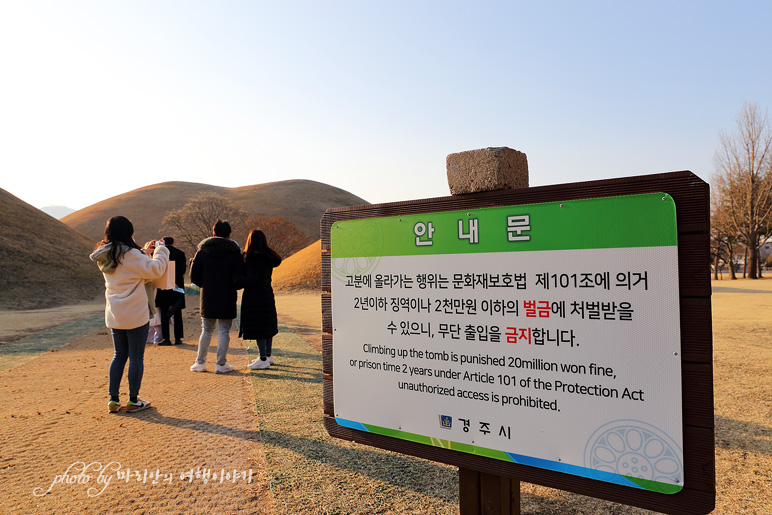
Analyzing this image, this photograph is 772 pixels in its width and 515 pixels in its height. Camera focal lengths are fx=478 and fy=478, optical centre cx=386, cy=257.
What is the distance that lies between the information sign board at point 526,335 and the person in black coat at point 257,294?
14.3 feet

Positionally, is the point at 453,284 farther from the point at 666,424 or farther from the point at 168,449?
the point at 168,449

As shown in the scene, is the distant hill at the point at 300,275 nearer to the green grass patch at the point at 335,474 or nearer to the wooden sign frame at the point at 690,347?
the green grass patch at the point at 335,474

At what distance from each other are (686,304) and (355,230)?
5.01 ft

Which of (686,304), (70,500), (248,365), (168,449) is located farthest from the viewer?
(248,365)

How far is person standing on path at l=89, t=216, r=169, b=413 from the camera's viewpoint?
4.70 meters

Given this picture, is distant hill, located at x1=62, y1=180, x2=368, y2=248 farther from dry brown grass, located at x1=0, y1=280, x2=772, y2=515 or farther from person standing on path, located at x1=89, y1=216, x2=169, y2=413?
dry brown grass, located at x1=0, y1=280, x2=772, y2=515

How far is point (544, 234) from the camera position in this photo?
6.35 ft

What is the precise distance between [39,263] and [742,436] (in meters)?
37.5

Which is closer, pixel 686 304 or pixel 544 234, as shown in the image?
pixel 686 304

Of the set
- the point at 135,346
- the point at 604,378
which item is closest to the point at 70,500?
the point at 135,346

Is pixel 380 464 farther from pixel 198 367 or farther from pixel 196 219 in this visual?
pixel 196 219

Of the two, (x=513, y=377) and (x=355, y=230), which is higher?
(x=355, y=230)

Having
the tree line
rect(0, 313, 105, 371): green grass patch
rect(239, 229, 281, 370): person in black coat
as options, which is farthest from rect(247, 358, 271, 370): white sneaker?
the tree line

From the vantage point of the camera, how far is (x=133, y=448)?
3896mm
